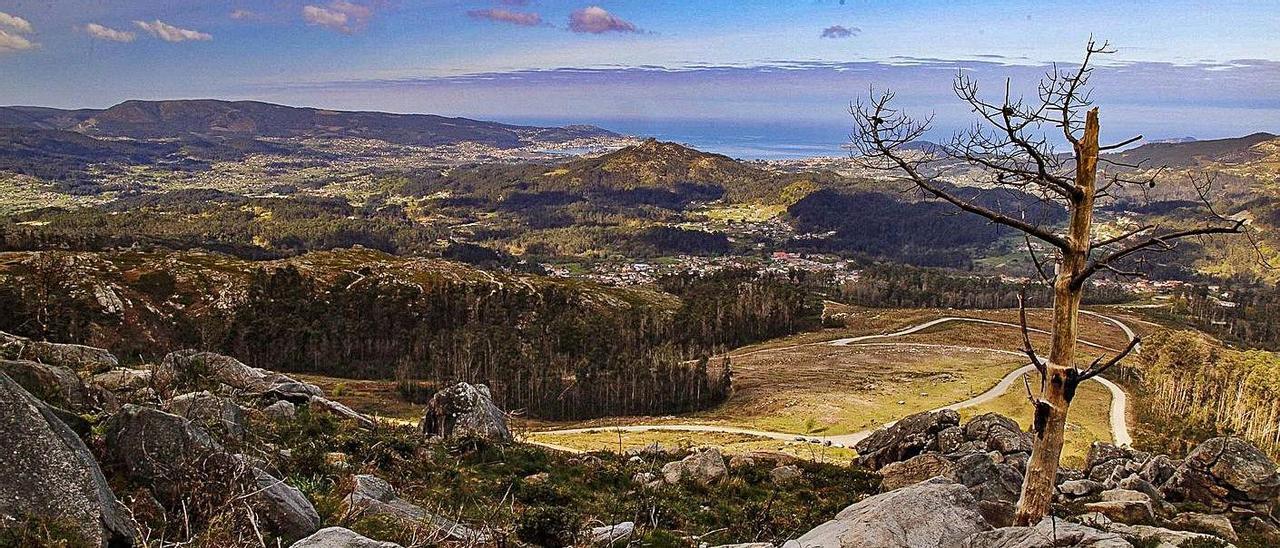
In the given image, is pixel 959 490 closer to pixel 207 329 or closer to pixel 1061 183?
pixel 1061 183

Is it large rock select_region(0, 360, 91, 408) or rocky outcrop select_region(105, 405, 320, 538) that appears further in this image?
large rock select_region(0, 360, 91, 408)

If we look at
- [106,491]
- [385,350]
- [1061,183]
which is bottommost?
[385,350]

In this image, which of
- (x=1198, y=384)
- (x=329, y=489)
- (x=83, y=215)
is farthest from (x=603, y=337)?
(x=83, y=215)

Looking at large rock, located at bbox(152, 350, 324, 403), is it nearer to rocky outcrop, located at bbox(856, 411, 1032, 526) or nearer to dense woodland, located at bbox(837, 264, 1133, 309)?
rocky outcrop, located at bbox(856, 411, 1032, 526)

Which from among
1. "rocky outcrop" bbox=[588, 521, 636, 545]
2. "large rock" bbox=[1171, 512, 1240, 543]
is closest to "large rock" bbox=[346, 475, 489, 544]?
"rocky outcrop" bbox=[588, 521, 636, 545]

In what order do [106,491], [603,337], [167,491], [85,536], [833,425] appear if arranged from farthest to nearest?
1. [603,337]
2. [833,425]
3. [167,491]
4. [106,491]
5. [85,536]

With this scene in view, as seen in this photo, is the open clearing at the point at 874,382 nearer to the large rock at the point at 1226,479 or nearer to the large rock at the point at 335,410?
the large rock at the point at 335,410

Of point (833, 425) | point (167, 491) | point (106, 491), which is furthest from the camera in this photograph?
point (833, 425)
